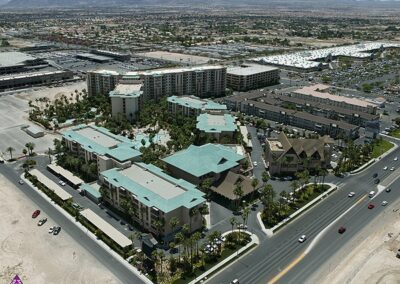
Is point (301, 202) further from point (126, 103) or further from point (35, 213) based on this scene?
point (126, 103)

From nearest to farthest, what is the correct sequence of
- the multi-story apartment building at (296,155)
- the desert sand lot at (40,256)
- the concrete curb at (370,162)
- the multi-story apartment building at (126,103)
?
1. the desert sand lot at (40,256)
2. the multi-story apartment building at (296,155)
3. the concrete curb at (370,162)
4. the multi-story apartment building at (126,103)

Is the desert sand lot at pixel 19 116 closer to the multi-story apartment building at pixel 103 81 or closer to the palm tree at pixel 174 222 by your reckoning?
the multi-story apartment building at pixel 103 81

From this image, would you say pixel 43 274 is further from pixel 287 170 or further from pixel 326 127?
pixel 326 127

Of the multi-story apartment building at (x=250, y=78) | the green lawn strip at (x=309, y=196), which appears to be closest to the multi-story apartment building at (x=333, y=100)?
the multi-story apartment building at (x=250, y=78)

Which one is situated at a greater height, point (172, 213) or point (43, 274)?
point (172, 213)

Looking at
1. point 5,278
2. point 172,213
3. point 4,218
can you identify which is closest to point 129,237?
point 172,213
